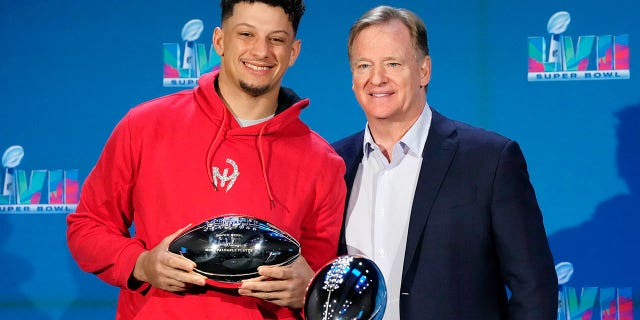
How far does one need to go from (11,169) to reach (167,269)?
2225 millimetres

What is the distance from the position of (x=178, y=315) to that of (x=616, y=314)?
2.19 metres

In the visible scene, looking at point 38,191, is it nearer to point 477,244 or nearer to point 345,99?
point 345,99

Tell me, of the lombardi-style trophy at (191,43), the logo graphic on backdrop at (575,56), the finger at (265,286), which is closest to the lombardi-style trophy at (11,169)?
the lombardi-style trophy at (191,43)

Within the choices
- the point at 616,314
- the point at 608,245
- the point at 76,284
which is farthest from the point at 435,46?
the point at 76,284

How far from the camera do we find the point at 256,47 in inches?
84.4

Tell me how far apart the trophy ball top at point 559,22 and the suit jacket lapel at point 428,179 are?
1.24m

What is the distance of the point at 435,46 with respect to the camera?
3.71m

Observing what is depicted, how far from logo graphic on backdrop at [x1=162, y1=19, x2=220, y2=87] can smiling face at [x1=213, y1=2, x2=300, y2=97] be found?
1.59 m

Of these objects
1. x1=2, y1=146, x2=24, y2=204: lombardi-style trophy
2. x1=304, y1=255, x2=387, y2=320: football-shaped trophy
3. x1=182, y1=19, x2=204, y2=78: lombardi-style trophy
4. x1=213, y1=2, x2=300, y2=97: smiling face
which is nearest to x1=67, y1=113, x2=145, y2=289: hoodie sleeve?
x1=213, y1=2, x2=300, y2=97: smiling face

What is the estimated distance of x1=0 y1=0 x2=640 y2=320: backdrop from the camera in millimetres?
3615

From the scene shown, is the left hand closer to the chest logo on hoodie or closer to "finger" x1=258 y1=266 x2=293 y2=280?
"finger" x1=258 y1=266 x2=293 y2=280

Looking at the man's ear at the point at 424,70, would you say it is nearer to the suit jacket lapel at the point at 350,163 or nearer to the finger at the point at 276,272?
the suit jacket lapel at the point at 350,163

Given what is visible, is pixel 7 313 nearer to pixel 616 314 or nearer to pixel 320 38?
pixel 320 38

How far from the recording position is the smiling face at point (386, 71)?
8.32ft
